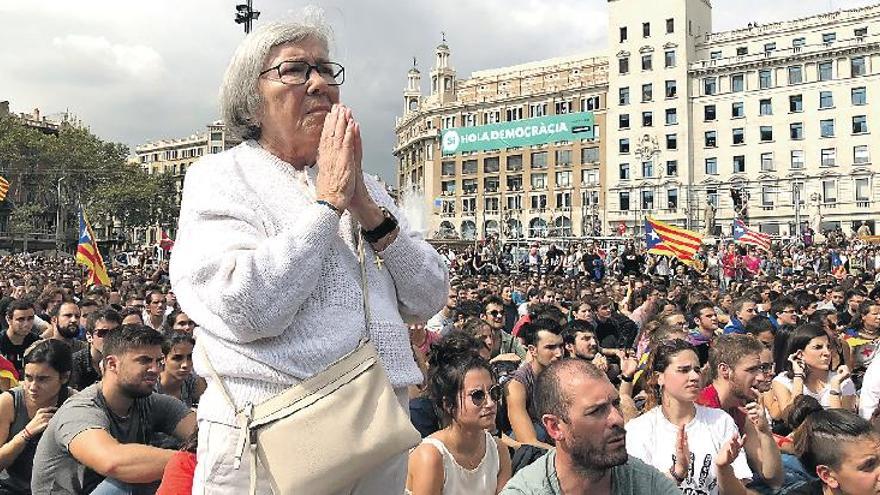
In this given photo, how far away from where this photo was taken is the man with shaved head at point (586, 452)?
311cm

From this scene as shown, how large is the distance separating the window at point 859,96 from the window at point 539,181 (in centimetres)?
2706

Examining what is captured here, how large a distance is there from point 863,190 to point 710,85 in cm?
1429

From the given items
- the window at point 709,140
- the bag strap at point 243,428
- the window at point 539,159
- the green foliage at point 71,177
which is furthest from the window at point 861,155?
A: the bag strap at point 243,428

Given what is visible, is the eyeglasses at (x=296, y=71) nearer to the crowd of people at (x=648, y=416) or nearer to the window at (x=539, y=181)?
the crowd of people at (x=648, y=416)

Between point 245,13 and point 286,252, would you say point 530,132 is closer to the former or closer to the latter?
point 245,13

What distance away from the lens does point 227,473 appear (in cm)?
174

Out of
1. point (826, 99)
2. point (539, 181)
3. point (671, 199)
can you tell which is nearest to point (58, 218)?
point (539, 181)

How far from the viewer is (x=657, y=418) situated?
15.6 feet

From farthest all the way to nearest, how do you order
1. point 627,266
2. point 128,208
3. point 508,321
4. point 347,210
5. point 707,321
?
point 128,208 → point 627,266 → point 508,321 → point 707,321 → point 347,210

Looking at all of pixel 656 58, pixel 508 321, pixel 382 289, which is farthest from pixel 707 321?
pixel 656 58

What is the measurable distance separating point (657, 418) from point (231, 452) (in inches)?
140

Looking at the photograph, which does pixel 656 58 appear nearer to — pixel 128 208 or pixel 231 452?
pixel 128 208

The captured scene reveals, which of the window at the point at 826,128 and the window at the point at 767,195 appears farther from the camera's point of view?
the window at the point at 767,195

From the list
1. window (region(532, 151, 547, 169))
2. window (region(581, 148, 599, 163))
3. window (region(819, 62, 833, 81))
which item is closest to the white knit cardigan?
window (region(819, 62, 833, 81))
